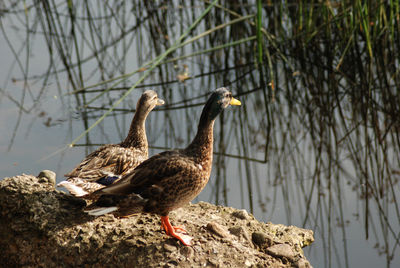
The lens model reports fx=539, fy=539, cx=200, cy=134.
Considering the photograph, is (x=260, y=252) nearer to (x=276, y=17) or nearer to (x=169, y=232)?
(x=169, y=232)

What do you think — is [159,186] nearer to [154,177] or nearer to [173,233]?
[154,177]

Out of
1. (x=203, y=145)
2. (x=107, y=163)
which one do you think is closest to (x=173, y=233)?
(x=203, y=145)

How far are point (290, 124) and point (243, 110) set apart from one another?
478 mm

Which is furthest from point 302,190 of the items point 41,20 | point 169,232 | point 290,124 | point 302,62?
point 41,20

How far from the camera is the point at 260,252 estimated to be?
2.98 meters

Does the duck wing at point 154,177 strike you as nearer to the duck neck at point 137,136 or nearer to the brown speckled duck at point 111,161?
the brown speckled duck at point 111,161

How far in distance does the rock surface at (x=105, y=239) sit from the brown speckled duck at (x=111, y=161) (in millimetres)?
142

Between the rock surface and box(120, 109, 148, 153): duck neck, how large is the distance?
1.91 feet

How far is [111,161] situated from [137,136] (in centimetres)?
34

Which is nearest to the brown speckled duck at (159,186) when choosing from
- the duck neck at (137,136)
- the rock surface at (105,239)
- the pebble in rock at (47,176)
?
the rock surface at (105,239)

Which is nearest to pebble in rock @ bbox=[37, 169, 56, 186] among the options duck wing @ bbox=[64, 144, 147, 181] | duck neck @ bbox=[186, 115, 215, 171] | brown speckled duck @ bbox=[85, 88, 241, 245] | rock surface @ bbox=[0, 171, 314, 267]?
rock surface @ bbox=[0, 171, 314, 267]

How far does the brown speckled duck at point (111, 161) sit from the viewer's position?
2.99 m

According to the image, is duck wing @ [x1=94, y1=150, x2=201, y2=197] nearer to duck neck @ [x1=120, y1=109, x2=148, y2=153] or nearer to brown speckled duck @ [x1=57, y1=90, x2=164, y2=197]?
brown speckled duck @ [x1=57, y1=90, x2=164, y2=197]

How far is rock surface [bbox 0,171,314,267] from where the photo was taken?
2.77 meters
